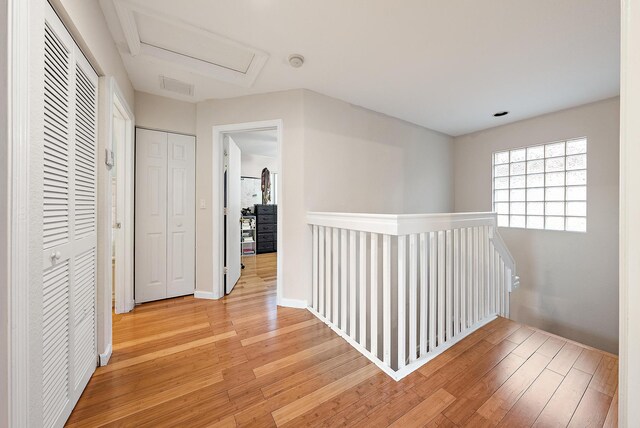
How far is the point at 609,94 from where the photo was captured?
2.74 m

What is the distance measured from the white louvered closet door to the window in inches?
190

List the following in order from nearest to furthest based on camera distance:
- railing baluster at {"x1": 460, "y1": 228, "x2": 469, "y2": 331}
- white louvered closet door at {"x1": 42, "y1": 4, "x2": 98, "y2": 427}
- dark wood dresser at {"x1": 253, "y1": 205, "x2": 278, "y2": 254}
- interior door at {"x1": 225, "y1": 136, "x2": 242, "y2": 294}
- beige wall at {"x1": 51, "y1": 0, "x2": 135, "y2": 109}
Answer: white louvered closet door at {"x1": 42, "y1": 4, "x2": 98, "y2": 427} → beige wall at {"x1": 51, "y1": 0, "x2": 135, "y2": 109} → railing baluster at {"x1": 460, "y1": 228, "x2": 469, "y2": 331} → interior door at {"x1": 225, "y1": 136, "x2": 242, "y2": 294} → dark wood dresser at {"x1": 253, "y1": 205, "x2": 278, "y2": 254}

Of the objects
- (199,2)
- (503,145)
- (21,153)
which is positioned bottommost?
(21,153)

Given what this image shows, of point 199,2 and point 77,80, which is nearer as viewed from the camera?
point 77,80

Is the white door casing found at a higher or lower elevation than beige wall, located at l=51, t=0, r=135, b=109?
lower

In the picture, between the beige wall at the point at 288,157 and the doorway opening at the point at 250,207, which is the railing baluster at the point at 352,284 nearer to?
the beige wall at the point at 288,157

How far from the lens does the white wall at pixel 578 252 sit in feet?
9.46

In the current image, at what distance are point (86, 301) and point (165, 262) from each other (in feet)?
4.41

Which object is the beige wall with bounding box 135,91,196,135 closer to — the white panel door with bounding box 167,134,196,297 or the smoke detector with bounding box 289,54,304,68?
the white panel door with bounding box 167,134,196,297

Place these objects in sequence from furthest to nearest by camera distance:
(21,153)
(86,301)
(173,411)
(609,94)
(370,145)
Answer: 1. (370,145)
2. (609,94)
3. (86,301)
4. (173,411)
5. (21,153)


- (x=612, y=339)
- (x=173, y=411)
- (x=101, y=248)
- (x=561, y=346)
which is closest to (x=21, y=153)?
(x=101, y=248)

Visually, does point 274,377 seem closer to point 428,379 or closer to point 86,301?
point 428,379

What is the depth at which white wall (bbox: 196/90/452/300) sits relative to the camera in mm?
2621

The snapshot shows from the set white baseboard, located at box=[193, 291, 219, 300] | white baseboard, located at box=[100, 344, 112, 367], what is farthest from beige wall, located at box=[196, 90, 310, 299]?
white baseboard, located at box=[100, 344, 112, 367]
